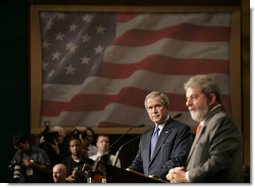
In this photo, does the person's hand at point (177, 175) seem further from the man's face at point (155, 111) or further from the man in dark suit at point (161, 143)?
the man's face at point (155, 111)

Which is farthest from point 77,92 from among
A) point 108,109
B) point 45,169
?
point 45,169

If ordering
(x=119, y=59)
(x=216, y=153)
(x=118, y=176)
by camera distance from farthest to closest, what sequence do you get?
1. (x=119, y=59)
2. (x=118, y=176)
3. (x=216, y=153)

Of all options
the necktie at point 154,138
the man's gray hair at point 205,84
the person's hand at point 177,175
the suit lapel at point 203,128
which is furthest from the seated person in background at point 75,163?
the man's gray hair at point 205,84

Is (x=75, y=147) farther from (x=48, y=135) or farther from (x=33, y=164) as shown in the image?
(x=33, y=164)

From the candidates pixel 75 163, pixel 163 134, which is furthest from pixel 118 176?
pixel 163 134

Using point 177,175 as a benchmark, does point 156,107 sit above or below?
above

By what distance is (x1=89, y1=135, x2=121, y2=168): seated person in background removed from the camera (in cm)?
515

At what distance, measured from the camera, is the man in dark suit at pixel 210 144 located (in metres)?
5.03

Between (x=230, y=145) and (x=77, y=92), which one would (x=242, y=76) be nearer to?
(x=230, y=145)

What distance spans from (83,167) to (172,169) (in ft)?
1.98

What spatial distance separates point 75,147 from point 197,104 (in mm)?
876

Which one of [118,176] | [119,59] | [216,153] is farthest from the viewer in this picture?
[119,59]

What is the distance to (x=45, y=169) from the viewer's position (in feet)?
17.0

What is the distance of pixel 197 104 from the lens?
5141 millimetres
